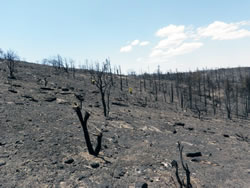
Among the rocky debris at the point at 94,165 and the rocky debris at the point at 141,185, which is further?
the rocky debris at the point at 94,165

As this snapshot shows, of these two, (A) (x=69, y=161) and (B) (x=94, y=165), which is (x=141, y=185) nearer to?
(B) (x=94, y=165)

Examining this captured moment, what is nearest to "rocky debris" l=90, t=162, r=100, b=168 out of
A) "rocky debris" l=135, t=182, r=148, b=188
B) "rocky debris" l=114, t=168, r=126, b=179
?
"rocky debris" l=114, t=168, r=126, b=179

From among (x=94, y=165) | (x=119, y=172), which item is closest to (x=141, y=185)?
(x=119, y=172)

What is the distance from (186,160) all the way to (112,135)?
730cm

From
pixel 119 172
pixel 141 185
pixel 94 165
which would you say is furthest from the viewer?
pixel 94 165

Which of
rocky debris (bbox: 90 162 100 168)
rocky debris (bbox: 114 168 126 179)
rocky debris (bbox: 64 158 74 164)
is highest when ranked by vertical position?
rocky debris (bbox: 64 158 74 164)

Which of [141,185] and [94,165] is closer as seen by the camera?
[141,185]

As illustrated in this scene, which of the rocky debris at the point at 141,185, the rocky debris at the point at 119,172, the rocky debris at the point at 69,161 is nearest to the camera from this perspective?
the rocky debris at the point at 141,185

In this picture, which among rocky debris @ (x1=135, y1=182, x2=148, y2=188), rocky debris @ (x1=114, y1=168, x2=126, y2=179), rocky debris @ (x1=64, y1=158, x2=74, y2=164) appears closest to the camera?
rocky debris @ (x1=135, y1=182, x2=148, y2=188)

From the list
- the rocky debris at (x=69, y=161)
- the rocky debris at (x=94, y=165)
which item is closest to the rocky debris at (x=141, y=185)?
the rocky debris at (x=94, y=165)

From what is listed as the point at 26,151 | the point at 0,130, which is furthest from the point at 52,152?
the point at 0,130

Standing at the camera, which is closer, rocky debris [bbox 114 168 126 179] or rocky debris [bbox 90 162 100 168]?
rocky debris [bbox 114 168 126 179]

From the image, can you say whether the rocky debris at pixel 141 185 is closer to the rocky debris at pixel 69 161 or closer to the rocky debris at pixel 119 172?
the rocky debris at pixel 119 172

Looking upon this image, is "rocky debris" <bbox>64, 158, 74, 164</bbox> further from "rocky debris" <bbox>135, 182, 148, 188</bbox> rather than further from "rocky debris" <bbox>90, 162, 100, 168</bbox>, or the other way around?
"rocky debris" <bbox>135, 182, 148, 188</bbox>
